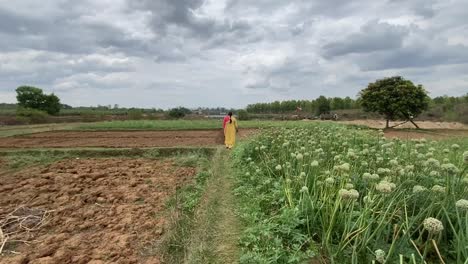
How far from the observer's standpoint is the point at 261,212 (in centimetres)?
424

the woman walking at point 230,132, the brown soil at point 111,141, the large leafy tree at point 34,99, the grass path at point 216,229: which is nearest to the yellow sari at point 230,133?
the woman walking at point 230,132

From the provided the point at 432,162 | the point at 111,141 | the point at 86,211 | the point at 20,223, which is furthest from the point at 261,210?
the point at 111,141

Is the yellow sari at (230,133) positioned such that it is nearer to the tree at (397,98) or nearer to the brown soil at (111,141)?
the brown soil at (111,141)

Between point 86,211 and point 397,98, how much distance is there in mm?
20105

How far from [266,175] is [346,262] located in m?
3.29

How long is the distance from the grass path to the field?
0.05ft

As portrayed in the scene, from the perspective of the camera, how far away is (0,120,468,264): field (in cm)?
276

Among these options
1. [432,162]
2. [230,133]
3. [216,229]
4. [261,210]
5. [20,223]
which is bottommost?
[20,223]

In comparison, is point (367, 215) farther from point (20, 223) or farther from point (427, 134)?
point (427, 134)

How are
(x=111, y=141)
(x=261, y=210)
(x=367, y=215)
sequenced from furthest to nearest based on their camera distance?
(x=111, y=141) < (x=261, y=210) < (x=367, y=215)

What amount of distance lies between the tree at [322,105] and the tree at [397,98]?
25.8 metres

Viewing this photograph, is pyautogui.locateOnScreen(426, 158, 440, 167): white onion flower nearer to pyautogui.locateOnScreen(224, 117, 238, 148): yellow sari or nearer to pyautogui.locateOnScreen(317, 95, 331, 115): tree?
pyautogui.locateOnScreen(224, 117, 238, 148): yellow sari

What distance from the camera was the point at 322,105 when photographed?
49.2m

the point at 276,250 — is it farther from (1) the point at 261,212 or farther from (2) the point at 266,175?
(2) the point at 266,175
